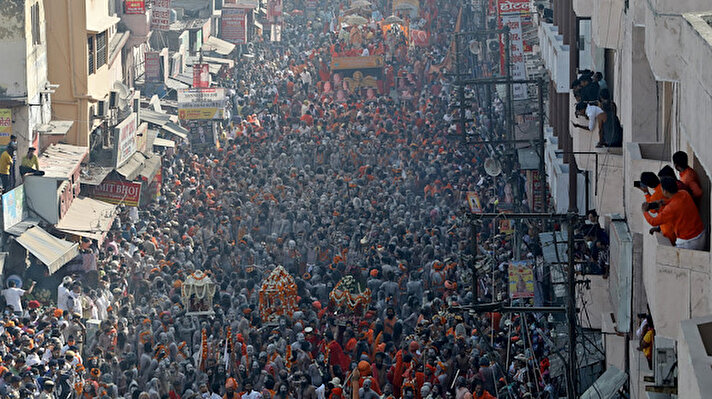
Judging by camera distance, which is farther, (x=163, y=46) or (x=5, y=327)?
(x=163, y=46)

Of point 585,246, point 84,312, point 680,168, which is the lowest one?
point 84,312

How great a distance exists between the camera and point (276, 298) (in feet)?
74.1

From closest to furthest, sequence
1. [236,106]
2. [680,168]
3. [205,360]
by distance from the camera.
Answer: [680,168] → [205,360] → [236,106]

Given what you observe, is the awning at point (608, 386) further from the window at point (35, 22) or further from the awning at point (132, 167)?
the awning at point (132, 167)

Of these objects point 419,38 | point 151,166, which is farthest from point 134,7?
point 419,38

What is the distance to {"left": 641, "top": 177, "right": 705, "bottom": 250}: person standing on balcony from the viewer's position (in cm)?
1148

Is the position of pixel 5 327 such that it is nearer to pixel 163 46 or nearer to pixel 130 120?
pixel 130 120

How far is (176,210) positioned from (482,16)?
2579cm

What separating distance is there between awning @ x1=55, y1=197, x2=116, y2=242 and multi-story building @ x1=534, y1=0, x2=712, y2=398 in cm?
1011

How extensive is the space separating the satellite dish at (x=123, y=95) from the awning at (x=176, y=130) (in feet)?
8.05

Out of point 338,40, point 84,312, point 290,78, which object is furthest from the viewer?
point 338,40

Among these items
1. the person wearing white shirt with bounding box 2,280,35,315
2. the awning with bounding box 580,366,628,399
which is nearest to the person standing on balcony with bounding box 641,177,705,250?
the awning with bounding box 580,366,628,399

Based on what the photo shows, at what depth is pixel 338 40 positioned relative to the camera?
181 feet

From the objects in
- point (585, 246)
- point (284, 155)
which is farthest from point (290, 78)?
point (585, 246)
